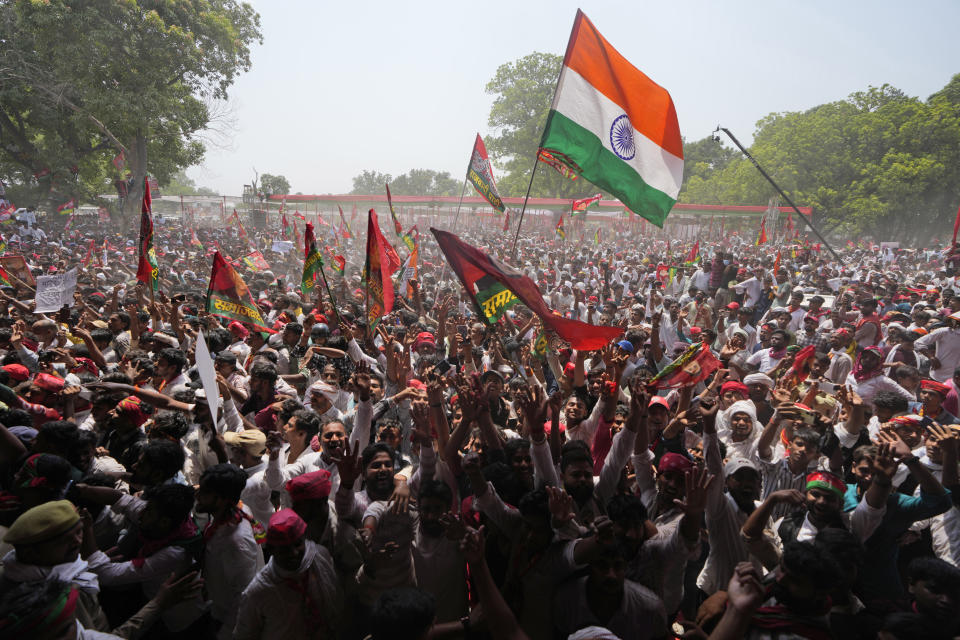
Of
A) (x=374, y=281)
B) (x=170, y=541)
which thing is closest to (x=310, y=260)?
(x=374, y=281)

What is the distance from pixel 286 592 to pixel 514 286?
2481 mm

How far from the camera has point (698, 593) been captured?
312 centimetres

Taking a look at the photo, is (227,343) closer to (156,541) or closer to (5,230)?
(156,541)

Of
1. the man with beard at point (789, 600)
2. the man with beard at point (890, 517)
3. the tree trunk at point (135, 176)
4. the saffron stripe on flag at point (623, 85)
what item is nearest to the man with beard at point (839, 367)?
the saffron stripe on flag at point (623, 85)

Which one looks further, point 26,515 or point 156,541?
point 156,541

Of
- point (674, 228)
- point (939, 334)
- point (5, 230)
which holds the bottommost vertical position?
point (5, 230)

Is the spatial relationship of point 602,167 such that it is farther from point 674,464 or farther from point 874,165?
point 874,165

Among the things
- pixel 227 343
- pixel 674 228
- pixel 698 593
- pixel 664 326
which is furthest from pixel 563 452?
pixel 674 228

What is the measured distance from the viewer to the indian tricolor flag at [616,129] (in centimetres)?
486

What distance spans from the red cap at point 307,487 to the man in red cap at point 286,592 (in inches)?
9.3

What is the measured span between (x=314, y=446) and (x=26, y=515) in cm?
183

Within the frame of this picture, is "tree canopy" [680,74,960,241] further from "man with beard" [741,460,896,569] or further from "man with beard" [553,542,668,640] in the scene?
"man with beard" [553,542,668,640]

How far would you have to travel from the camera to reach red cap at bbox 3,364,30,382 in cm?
457

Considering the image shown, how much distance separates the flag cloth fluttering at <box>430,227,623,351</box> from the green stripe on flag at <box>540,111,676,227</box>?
1.59m
